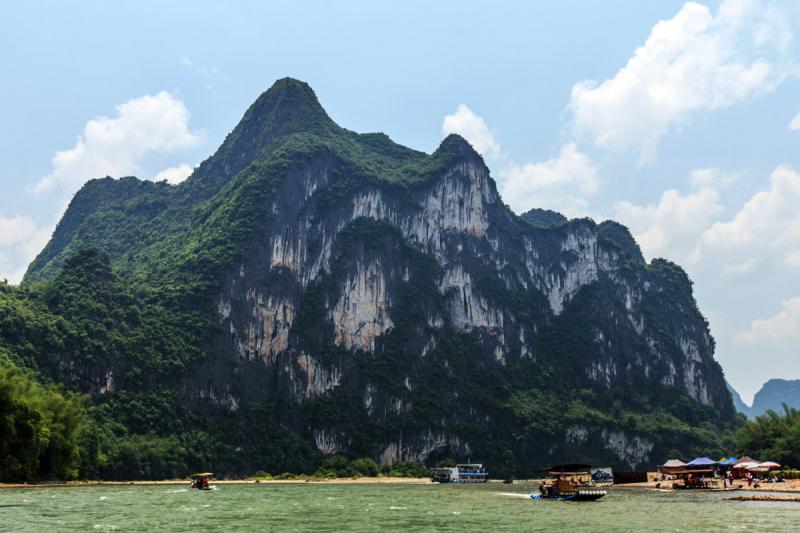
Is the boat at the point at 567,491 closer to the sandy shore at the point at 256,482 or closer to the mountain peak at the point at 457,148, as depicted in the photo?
the sandy shore at the point at 256,482

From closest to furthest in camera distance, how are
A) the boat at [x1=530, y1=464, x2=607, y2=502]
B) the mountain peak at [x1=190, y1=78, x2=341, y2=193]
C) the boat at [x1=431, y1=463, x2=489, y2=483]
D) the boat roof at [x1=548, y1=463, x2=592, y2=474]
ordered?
the boat at [x1=530, y1=464, x2=607, y2=502] → the boat roof at [x1=548, y1=463, x2=592, y2=474] → the boat at [x1=431, y1=463, x2=489, y2=483] → the mountain peak at [x1=190, y1=78, x2=341, y2=193]

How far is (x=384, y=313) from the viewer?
160 meters

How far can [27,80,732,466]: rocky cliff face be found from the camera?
141000 mm

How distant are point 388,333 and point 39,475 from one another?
3590 inches

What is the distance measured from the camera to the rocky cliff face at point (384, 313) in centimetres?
14100

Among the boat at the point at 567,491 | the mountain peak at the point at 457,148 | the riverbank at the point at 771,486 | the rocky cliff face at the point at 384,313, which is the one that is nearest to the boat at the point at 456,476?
the rocky cliff face at the point at 384,313

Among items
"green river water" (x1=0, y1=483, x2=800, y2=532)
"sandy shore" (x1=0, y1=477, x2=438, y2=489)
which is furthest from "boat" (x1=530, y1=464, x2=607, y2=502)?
"sandy shore" (x1=0, y1=477, x2=438, y2=489)

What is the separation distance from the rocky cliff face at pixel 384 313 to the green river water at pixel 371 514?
207 feet

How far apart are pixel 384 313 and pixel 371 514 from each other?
112036mm

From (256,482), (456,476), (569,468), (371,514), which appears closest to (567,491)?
(569,468)

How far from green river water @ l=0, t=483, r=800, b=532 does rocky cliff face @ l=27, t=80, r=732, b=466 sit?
207 feet

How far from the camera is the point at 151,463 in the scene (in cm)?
10156

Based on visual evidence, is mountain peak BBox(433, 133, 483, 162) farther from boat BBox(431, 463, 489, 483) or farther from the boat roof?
the boat roof

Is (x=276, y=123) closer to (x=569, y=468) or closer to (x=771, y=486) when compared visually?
(x=569, y=468)
